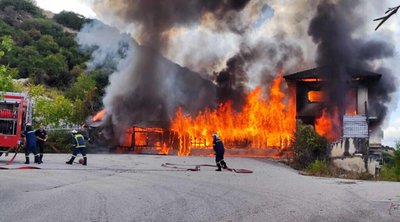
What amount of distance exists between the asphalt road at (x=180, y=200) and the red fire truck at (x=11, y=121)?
5.58 m

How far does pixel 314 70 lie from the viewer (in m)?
34.1

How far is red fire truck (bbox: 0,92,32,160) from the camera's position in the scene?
1909 centimetres

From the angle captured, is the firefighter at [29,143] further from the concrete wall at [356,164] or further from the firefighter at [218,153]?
the concrete wall at [356,164]

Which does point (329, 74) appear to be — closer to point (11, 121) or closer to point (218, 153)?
point (218, 153)

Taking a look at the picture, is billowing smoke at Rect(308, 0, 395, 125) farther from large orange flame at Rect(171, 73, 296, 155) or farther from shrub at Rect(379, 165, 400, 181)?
shrub at Rect(379, 165, 400, 181)

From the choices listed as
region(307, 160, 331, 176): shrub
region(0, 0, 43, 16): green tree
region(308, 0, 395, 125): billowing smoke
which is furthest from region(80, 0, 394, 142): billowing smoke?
region(0, 0, 43, 16): green tree

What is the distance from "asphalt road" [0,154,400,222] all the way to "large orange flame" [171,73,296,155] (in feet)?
61.1

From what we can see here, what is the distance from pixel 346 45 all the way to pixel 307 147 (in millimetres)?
13734

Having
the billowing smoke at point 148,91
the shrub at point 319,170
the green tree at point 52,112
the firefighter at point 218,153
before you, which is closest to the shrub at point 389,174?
the shrub at point 319,170

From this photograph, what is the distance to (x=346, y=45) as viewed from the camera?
35.0 metres

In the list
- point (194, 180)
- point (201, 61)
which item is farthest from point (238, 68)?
point (194, 180)

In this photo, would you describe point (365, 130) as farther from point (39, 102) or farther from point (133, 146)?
point (39, 102)

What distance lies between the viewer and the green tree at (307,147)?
2372cm

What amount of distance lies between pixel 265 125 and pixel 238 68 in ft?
22.1
